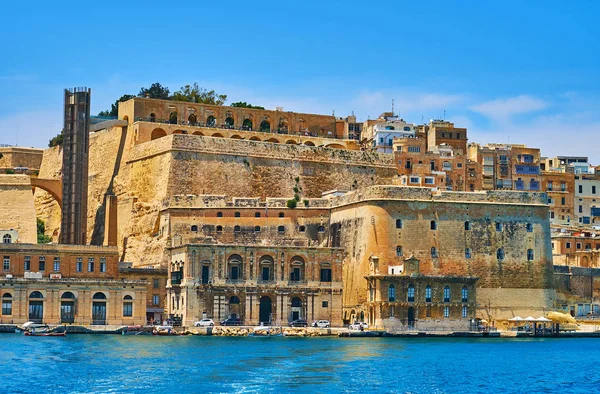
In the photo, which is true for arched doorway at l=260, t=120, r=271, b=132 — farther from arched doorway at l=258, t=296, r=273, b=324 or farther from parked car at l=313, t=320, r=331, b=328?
parked car at l=313, t=320, r=331, b=328

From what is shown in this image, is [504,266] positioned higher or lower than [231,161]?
lower

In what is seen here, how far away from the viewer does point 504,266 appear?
2714 inches

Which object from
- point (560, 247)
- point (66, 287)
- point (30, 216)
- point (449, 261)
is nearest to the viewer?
point (66, 287)

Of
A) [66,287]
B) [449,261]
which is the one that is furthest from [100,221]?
[449,261]

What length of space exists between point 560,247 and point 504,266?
1437cm

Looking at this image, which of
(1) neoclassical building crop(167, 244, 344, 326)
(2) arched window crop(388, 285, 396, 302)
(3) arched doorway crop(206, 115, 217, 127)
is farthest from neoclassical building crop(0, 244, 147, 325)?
(3) arched doorway crop(206, 115, 217, 127)

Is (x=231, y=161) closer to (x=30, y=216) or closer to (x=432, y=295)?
(x=30, y=216)

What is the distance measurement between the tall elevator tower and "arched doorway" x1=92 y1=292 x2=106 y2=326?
9254 millimetres

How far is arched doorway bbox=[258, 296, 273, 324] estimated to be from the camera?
2589 inches

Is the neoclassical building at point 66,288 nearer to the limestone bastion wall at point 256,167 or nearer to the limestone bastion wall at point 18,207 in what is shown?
the limestone bastion wall at point 256,167

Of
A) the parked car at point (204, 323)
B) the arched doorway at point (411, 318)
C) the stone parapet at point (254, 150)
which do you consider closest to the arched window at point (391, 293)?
the arched doorway at point (411, 318)

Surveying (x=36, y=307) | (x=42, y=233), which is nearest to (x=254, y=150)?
(x=42, y=233)

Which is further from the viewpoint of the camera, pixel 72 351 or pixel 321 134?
pixel 321 134

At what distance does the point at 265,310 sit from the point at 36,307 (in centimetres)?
1127
